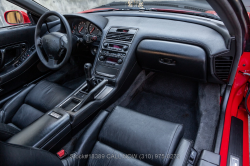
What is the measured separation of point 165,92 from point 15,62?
175 centimetres

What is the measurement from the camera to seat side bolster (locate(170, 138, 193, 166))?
93 centimetres

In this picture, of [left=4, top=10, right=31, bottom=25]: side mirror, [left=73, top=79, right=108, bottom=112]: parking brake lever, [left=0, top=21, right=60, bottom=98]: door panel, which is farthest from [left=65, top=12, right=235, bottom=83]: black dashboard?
[left=4, top=10, right=31, bottom=25]: side mirror

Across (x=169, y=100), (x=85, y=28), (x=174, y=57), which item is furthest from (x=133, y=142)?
(x=85, y=28)

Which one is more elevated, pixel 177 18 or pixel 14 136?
pixel 177 18

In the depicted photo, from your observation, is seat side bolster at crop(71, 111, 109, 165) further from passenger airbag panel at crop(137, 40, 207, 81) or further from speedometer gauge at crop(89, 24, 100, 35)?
speedometer gauge at crop(89, 24, 100, 35)

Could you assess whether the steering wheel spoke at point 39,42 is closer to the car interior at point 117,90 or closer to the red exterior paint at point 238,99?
the car interior at point 117,90

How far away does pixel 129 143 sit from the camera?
1.06m

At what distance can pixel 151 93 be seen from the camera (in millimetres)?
2125

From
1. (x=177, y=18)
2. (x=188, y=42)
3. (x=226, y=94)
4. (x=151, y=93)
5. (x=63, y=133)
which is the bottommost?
(x=151, y=93)

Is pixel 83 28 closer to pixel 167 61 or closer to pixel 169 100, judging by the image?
pixel 167 61

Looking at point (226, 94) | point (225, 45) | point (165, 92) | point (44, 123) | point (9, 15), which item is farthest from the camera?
point (9, 15)

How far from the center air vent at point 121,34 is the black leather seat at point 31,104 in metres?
0.68

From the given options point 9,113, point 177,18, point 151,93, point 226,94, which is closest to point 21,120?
point 9,113

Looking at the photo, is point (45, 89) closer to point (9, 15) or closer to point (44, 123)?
point (44, 123)
